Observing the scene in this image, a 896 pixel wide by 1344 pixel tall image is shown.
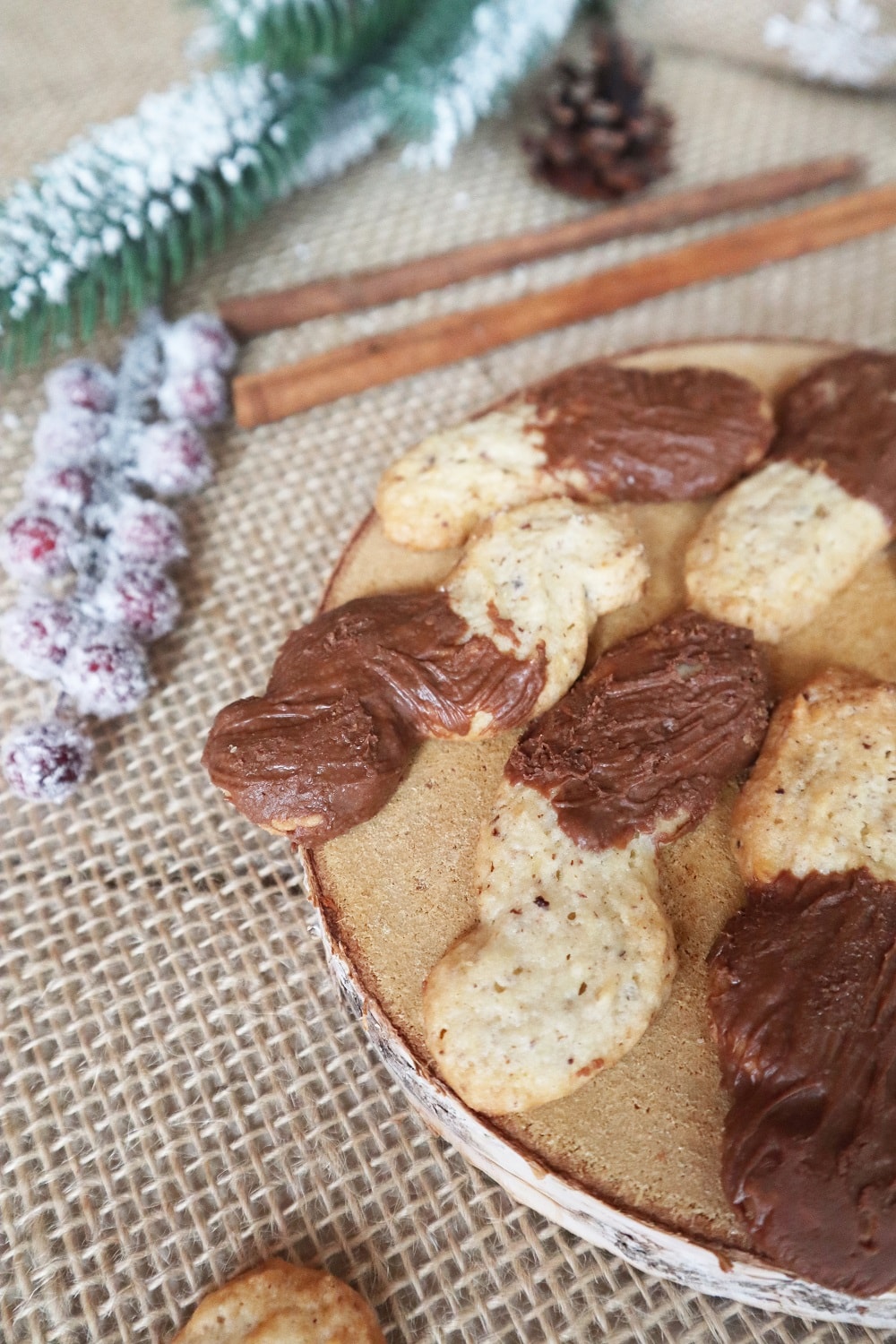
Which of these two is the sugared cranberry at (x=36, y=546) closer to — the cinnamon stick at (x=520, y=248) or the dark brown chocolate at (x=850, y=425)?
the cinnamon stick at (x=520, y=248)

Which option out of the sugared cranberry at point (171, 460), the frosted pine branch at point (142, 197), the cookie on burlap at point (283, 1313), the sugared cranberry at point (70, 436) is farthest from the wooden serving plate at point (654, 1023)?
the frosted pine branch at point (142, 197)

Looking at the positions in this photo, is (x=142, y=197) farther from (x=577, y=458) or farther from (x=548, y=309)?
(x=577, y=458)

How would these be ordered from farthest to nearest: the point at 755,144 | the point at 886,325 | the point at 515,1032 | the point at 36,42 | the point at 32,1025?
the point at 36,42 → the point at 755,144 → the point at 886,325 → the point at 32,1025 → the point at 515,1032

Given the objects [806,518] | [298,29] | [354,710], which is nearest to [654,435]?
[806,518]

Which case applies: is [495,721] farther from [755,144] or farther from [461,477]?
[755,144]

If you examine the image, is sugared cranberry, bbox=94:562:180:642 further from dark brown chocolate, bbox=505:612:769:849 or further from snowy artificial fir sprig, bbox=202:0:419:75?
snowy artificial fir sprig, bbox=202:0:419:75

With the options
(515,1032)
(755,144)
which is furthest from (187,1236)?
(755,144)
